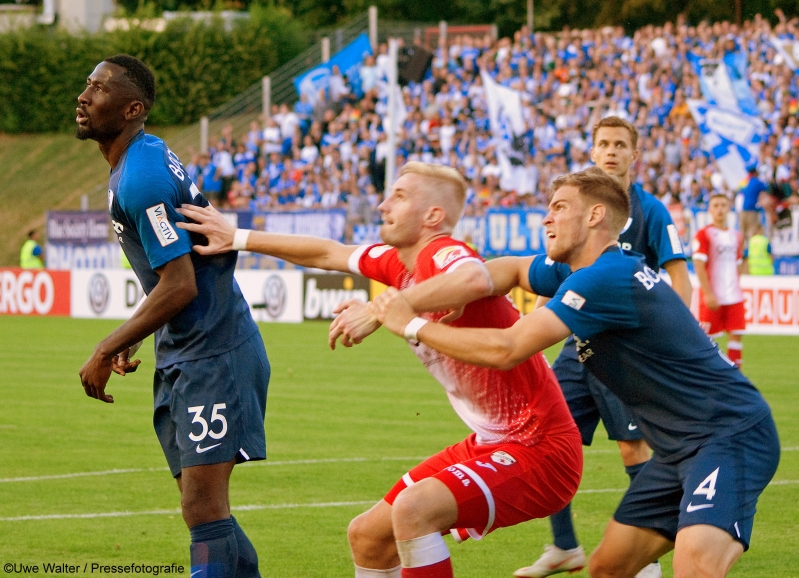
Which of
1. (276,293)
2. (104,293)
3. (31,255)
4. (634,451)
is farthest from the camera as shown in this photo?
(31,255)

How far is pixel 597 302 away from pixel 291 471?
17.4ft

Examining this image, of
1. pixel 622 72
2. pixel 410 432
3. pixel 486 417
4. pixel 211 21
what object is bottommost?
pixel 410 432

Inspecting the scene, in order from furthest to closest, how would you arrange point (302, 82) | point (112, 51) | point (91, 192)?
point (112, 51), point (91, 192), point (302, 82)

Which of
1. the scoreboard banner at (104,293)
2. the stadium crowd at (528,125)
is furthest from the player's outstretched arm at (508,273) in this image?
the scoreboard banner at (104,293)

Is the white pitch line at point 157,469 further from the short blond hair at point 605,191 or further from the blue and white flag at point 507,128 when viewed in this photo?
the blue and white flag at point 507,128

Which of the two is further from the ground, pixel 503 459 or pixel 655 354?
pixel 655 354

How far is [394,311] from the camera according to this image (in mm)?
4766

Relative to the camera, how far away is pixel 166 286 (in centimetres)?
488

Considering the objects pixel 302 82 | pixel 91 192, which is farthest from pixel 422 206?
pixel 91 192

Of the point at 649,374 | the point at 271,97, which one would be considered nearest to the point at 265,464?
the point at 649,374

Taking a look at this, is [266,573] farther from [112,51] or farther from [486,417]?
[112,51]

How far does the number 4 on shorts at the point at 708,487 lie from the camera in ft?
15.4

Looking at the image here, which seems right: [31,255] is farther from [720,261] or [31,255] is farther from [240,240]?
[240,240]

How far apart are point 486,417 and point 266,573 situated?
2.03 meters
